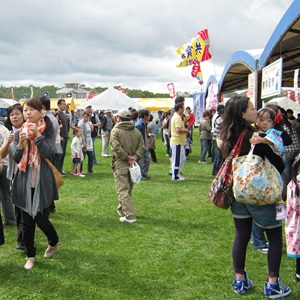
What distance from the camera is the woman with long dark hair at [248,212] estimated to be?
3111 millimetres

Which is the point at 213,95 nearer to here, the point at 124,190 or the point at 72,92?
the point at 124,190

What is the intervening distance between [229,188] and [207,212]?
121 inches

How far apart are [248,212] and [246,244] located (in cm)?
31

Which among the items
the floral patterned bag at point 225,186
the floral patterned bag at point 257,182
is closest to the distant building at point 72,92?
the floral patterned bag at point 225,186

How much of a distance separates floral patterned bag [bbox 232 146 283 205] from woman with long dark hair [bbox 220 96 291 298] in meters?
0.07

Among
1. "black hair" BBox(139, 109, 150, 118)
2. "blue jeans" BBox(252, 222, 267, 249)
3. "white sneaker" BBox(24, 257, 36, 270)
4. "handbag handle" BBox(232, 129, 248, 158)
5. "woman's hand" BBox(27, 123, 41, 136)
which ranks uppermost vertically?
"black hair" BBox(139, 109, 150, 118)

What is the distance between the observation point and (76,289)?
11.5 feet

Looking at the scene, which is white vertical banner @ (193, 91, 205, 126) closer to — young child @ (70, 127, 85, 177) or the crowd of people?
young child @ (70, 127, 85, 177)

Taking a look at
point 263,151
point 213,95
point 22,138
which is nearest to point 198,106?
point 213,95

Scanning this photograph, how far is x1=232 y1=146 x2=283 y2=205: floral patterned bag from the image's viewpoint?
2998 mm

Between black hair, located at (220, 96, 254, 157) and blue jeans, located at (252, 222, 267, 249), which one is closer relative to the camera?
black hair, located at (220, 96, 254, 157)

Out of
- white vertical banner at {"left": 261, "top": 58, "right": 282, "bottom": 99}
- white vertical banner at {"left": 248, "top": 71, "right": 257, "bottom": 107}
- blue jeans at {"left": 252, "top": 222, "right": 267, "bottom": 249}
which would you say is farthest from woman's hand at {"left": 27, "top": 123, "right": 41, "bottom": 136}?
white vertical banner at {"left": 248, "top": 71, "right": 257, "bottom": 107}

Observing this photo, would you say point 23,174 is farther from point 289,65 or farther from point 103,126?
point 289,65

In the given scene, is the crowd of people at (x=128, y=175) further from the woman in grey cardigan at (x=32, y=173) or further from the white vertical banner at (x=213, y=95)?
the white vertical banner at (x=213, y=95)
